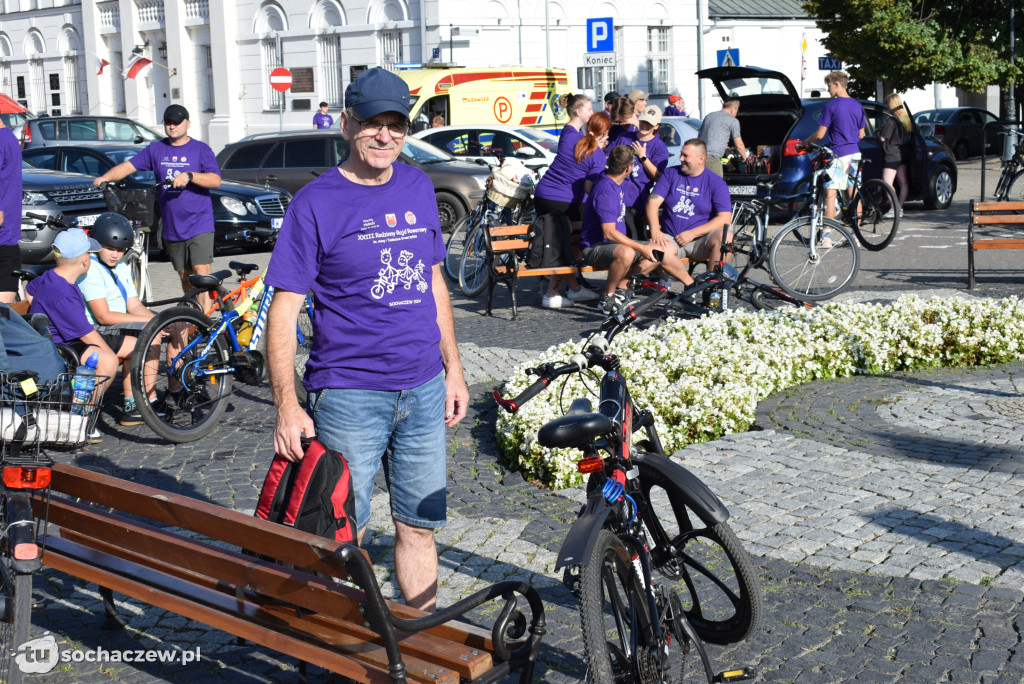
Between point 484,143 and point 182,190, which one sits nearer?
point 182,190

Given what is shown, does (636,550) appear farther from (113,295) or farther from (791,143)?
(791,143)

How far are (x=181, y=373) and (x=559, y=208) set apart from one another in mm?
4807

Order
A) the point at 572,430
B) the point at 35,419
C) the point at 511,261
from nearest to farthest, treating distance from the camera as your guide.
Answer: the point at 572,430
the point at 35,419
the point at 511,261

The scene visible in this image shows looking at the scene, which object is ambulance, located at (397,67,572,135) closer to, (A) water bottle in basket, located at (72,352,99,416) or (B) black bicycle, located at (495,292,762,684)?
(A) water bottle in basket, located at (72,352,99,416)

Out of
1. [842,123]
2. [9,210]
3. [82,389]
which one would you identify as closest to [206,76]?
[842,123]

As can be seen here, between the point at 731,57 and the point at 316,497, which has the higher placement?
the point at 731,57

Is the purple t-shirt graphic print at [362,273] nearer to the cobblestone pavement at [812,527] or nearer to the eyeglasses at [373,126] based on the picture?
the eyeglasses at [373,126]

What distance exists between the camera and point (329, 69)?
Answer: 3922 cm

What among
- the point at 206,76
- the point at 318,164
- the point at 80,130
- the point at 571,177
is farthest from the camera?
the point at 206,76

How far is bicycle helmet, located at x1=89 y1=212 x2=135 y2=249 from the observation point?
7.48m

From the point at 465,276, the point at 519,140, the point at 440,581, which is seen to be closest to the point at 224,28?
the point at 519,140

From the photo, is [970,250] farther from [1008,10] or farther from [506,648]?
[1008,10]

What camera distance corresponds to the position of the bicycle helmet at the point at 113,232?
748 cm

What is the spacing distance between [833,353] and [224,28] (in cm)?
3635
